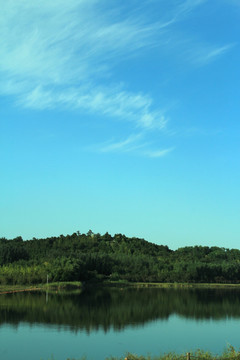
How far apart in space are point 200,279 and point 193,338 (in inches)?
2662

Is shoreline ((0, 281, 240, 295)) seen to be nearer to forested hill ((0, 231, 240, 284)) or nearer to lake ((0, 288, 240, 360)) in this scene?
forested hill ((0, 231, 240, 284))

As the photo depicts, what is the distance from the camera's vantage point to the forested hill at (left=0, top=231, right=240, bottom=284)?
2787 inches

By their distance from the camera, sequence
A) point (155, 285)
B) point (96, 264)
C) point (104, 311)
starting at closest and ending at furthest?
1. point (104, 311)
2. point (155, 285)
3. point (96, 264)

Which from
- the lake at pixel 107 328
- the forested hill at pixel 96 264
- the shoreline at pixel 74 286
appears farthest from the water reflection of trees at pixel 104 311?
the forested hill at pixel 96 264

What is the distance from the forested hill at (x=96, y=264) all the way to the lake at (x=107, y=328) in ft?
76.7

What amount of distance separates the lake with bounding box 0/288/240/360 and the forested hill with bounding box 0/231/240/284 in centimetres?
2338

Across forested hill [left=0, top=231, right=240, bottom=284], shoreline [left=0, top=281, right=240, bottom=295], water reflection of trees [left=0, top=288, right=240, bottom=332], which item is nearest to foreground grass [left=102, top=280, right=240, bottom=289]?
shoreline [left=0, top=281, right=240, bottom=295]

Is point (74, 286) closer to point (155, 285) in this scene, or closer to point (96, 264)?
point (96, 264)

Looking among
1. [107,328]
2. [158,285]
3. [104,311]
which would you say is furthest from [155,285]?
[107,328]

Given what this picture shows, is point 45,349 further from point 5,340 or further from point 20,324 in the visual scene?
point 20,324

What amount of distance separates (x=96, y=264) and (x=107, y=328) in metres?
58.0

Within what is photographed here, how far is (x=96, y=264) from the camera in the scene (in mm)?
88875

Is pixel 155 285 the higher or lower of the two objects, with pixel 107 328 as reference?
higher

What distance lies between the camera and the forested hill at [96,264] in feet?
232
